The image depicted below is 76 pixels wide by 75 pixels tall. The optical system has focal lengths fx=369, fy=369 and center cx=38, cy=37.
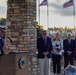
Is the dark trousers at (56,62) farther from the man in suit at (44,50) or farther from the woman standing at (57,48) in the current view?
the man in suit at (44,50)

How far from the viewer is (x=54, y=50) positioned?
1193 cm

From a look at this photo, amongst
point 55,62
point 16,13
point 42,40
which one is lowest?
point 55,62

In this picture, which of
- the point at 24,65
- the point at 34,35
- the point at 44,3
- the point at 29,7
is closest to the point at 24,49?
the point at 34,35

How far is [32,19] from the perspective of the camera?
43.7 feet

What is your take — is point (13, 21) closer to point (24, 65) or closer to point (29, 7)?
point (29, 7)

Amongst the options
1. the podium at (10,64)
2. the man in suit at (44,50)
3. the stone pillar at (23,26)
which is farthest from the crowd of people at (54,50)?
the podium at (10,64)

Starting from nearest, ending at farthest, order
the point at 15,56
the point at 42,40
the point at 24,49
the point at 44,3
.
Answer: the point at 15,56 → the point at 42,40 → the point at 24,49 → the point at 44,3

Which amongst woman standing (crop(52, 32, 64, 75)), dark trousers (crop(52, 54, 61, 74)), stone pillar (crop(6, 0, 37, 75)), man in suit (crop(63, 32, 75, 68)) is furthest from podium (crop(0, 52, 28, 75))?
stone pillar (crop(6, 0, 37, 75))

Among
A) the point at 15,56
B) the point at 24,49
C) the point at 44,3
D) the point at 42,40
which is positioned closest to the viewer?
the point at 15,56

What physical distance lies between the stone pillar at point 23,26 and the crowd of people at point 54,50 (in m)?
1.23

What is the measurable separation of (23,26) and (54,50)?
180 cm

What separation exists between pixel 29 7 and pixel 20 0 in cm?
41

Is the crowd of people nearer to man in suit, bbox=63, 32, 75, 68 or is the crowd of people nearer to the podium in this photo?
man in suit, bbox=63, 32, 75, 68

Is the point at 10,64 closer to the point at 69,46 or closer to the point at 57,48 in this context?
the point at 57,48
